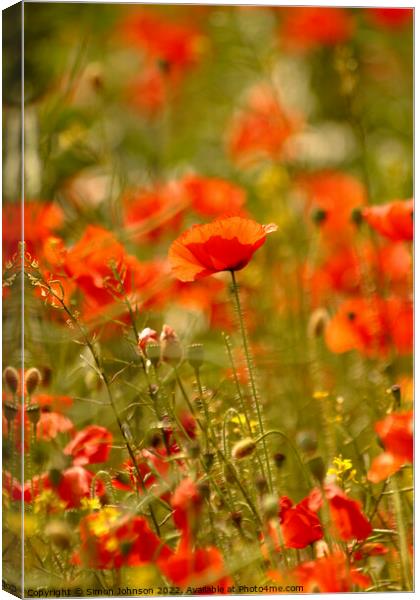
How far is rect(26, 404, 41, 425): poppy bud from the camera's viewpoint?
1679 mm

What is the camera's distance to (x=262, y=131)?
272cm

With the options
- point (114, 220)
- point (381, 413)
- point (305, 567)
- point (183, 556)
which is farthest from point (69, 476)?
point (114, 220)

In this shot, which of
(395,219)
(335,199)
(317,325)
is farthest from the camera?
(335,199)

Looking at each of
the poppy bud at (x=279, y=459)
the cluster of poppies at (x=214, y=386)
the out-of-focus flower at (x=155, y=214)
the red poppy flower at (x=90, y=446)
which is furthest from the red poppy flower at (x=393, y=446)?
the out-of-focus flower at (x=155, y=214)

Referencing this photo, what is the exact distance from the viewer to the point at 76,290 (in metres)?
1.95

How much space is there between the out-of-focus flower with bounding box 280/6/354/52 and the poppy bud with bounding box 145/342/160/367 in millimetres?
930

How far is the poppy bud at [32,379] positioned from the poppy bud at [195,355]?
18 cm

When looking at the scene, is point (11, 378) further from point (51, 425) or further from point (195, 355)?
point (195, 355)

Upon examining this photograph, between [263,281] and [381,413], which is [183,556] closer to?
[381,413]

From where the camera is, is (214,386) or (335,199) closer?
(214,386)

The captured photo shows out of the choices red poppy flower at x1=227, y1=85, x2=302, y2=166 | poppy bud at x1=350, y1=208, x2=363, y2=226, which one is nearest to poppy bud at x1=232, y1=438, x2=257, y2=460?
poppy bud at x1=350, y1=208, x2=363, y2=226

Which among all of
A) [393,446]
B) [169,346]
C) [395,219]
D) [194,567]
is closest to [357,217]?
[395,219]

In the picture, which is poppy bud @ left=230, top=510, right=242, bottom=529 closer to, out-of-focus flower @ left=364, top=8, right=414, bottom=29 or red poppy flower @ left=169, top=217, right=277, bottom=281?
red poppy flower @ left=169, top=217, right=277, bottom=281

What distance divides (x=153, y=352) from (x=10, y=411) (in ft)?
0.67
